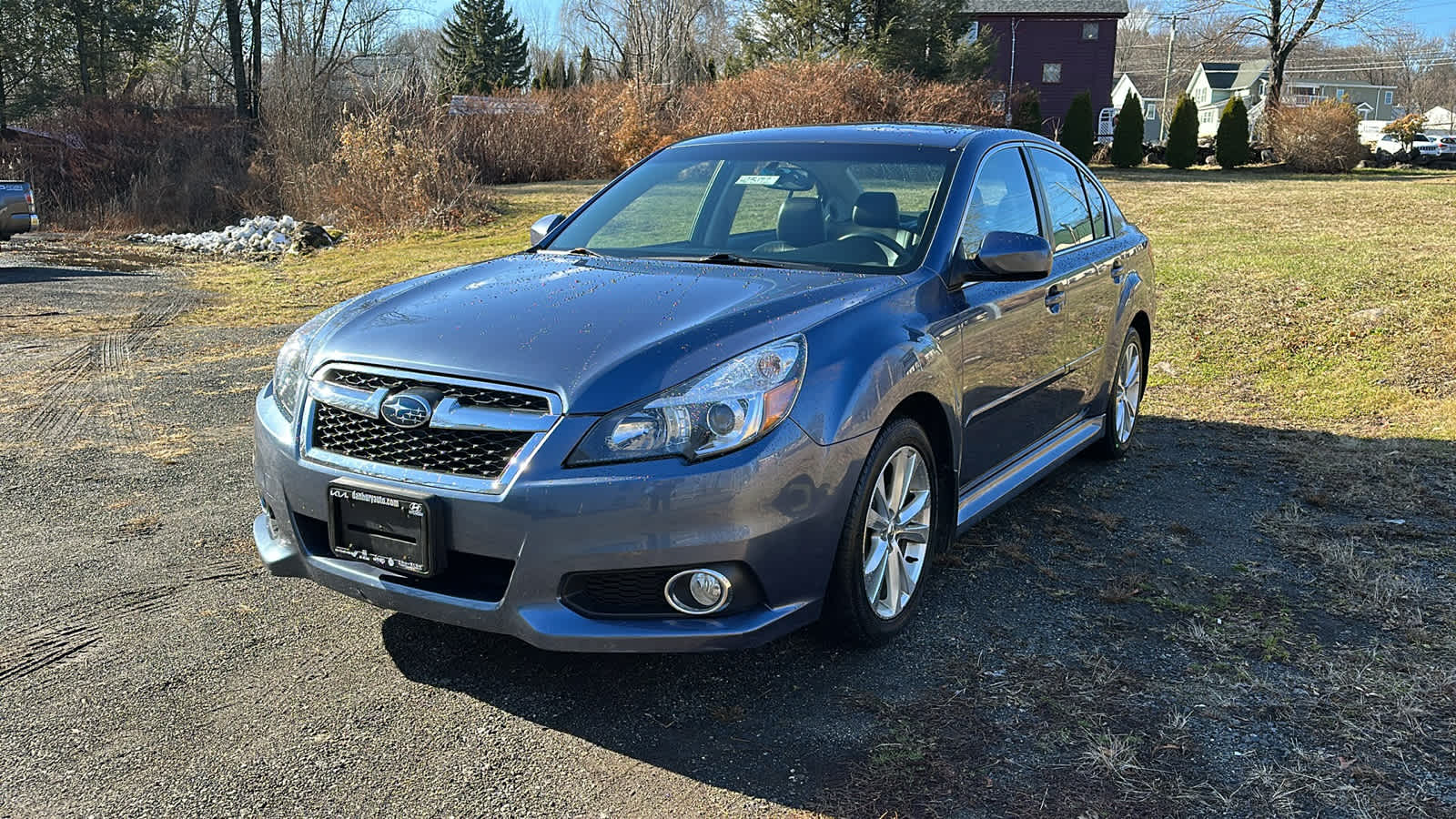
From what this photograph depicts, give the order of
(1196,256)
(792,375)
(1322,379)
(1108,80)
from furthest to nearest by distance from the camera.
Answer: (1108,80), (1196,256), (1322,379), (792,375)

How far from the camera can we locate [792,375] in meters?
3.13

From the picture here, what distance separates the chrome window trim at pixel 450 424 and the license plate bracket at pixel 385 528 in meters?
0.05

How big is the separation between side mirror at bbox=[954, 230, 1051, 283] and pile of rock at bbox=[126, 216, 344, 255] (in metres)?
14.9

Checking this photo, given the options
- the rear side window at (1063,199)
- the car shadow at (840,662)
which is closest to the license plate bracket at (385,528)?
the car shadow at (840,662)

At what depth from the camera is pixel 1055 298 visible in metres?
4.68

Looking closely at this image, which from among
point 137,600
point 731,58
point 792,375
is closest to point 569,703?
point 792,375

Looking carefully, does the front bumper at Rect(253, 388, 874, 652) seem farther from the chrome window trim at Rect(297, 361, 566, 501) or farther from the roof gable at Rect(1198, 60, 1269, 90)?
the roof gable at Rect(1198, 60, 1269, 90)

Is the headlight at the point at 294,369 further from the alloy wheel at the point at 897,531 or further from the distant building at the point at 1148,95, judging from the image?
the distant building at the point at 1148,95

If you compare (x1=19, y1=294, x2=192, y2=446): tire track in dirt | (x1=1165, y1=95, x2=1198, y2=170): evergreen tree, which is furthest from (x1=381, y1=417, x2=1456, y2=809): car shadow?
(x1=1165, y1=95, x2=1198, y2=170): evergreen tree

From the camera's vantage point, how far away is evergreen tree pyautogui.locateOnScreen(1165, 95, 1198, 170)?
32.9 m

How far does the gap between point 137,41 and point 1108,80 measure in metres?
41.2

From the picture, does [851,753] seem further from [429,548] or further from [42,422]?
[42,422]

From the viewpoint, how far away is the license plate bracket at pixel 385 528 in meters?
2.94

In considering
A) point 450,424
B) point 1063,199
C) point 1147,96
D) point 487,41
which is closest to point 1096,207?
point 1063,199
